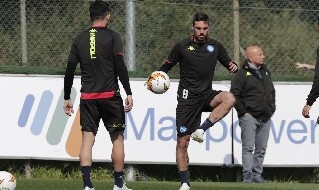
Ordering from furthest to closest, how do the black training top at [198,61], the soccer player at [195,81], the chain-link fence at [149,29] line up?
1. the chain-link fence at [149,29]
2. the black training top at [198,61]
3. the soccer player at [195,81]

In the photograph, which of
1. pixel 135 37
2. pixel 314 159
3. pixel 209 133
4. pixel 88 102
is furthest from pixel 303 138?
pixel 88 102

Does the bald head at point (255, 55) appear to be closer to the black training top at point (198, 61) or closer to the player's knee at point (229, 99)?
the black training top at point (198, 61)

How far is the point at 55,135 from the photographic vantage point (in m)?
16.3

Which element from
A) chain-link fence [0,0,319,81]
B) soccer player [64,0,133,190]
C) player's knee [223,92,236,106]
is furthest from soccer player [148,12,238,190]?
chain-link fence [0,0,319,81]

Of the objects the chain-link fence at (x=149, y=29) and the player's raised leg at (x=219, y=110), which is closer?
the player's raised leg at (x=219, y=110)

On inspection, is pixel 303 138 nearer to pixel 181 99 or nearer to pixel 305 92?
pixel 305 92

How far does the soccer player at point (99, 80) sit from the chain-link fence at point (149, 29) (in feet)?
16.3

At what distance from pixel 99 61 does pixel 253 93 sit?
205 inches

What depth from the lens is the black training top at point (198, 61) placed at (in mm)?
13039

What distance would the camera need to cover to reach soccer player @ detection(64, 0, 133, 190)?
→ 452 inches

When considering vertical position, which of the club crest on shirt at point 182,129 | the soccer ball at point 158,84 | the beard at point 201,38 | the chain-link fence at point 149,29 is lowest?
the club crest on shirt at point 182,129

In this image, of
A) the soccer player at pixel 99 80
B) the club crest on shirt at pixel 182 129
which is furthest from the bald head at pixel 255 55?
the soccer player at pixel 99 80

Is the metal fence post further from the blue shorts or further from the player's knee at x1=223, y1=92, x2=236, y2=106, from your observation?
the player's knee at x1=223, y1=92, x2=236, y2=106

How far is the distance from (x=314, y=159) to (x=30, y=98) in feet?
15.4
